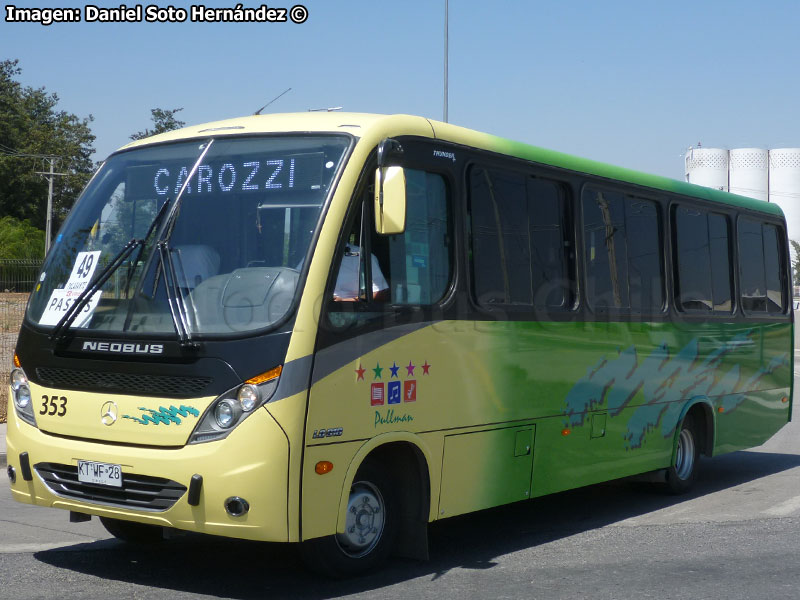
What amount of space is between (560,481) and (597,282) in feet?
5.64

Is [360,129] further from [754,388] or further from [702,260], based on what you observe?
[754,388]

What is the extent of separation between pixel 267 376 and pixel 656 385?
505cm

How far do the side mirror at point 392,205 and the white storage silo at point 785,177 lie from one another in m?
99.0

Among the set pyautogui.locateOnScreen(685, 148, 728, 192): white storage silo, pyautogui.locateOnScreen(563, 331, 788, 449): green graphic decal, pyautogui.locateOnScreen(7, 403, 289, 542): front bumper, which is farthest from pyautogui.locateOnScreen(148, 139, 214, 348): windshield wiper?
pyautogui.locateOnScreen(685, 148, 728, 192): white storage silo

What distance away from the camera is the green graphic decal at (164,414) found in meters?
6.09

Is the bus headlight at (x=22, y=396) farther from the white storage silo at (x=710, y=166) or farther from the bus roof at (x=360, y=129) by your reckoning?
the white storage silo at (x=710, y=166)

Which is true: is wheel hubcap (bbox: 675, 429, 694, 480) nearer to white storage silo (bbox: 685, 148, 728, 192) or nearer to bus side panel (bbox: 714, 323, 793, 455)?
bus side panel (bbox: 714, 323, 793, 455)

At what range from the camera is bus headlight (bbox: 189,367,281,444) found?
6.00 m

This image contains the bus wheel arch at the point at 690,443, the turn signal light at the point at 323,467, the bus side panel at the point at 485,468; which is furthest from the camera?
the bus wheel arch at the point at 690,443

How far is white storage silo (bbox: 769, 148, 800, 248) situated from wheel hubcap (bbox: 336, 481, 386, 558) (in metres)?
98.8

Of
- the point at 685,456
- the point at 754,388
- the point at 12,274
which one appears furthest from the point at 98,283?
the point at 12,274

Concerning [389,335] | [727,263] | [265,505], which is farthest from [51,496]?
[727,263]

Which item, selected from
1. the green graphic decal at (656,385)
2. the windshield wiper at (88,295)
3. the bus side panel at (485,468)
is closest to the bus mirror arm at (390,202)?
the windshield wiper at (88,295)

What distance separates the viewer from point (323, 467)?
624 centimetres
